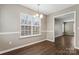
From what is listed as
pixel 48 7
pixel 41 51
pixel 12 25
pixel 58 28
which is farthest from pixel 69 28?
pixel 12 25

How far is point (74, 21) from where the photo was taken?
161 centimetres

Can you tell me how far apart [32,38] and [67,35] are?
0.94m

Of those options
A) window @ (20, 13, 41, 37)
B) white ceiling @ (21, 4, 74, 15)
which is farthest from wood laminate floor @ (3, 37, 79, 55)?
white ceiling @ (21, 4, 74, 15)

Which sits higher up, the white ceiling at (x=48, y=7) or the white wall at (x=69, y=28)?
the white ceiling at (x=48, y=7)

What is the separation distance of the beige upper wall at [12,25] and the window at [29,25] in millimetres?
89

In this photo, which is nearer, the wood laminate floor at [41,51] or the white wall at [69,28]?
the wood laminate floor at [41,51]

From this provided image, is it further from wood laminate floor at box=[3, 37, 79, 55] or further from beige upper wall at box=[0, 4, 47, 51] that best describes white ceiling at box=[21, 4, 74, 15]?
wood laminate floor at box=[3, 37, 79, 55]

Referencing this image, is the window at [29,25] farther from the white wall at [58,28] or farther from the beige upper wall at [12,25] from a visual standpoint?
the white wall at [58,28]

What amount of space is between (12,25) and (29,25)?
449 millimetres

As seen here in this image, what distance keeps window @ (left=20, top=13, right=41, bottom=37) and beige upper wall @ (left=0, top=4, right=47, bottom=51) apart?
9cm

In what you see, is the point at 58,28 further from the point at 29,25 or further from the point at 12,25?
the point at 12,25

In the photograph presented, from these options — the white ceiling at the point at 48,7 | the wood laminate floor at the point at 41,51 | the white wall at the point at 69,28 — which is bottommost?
the wood laminate floor at the point at 41,51

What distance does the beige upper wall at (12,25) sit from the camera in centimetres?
161

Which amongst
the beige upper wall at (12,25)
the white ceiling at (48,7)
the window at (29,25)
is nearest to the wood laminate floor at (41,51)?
the beige upper wall at (12,25)
